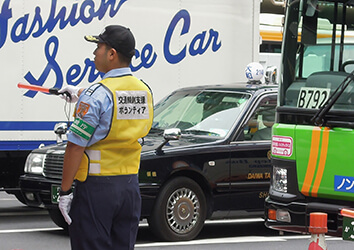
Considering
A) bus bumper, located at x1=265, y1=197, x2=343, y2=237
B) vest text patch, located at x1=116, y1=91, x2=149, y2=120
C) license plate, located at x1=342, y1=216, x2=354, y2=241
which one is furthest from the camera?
bus bumper, located at x1=265, y1=197, x2=343, y2=237

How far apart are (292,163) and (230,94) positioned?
346 centimetres

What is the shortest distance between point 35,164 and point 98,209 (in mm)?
5454

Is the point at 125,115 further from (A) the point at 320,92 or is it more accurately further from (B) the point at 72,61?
(B) the point at 72,61

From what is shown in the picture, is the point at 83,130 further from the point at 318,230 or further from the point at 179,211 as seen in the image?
the point at 179,211

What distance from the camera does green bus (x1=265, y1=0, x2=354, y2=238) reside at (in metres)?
7.00

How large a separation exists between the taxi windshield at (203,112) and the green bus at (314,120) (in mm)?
2565

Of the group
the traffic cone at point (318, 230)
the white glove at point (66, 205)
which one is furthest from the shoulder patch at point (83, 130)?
the traffic cone at point (318, 230)

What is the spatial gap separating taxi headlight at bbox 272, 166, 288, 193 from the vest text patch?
229cm

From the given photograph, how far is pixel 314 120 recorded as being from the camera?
282 inches

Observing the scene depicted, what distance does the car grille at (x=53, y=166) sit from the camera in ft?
32.9

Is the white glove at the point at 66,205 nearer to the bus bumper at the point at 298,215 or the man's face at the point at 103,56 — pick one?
the man's face at the point at 103,56

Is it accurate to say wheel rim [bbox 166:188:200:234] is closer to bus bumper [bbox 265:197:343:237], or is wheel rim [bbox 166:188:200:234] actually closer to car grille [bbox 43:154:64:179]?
car grille [bbox 43:154:64:179]

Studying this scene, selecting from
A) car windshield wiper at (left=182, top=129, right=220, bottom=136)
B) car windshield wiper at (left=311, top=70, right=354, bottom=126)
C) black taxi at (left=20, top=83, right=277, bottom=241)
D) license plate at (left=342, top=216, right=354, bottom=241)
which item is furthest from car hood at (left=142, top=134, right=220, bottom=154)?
license plate at (left=342, top=216, right=354, bottom=241)

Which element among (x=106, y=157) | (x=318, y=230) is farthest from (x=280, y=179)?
(x=106, y=157)
